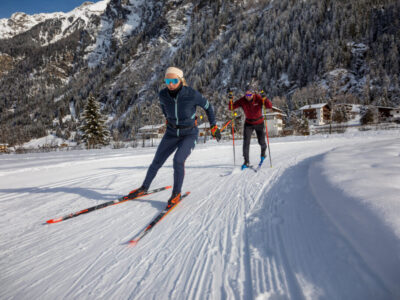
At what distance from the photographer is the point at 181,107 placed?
3.15 meters

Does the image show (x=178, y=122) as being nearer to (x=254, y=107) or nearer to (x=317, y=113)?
(x=254, y=107)

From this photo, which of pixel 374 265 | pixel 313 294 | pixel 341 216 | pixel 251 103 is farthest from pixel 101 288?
pixel 251 103

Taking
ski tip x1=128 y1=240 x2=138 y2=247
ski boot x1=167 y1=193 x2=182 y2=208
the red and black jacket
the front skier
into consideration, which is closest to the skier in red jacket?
the red and black jacket

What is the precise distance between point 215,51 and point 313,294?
127488mm

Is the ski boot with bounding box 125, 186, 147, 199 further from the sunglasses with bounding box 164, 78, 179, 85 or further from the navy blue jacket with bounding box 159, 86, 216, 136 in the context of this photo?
the sunglasses with bounding box 164, 78, 179, 85

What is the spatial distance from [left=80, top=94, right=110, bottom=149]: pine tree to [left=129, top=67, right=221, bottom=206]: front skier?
3276 cm

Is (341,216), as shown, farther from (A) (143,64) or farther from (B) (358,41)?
(A) (143,64)

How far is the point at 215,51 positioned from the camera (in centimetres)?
11538

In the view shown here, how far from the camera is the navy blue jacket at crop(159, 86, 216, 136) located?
311 centimetres

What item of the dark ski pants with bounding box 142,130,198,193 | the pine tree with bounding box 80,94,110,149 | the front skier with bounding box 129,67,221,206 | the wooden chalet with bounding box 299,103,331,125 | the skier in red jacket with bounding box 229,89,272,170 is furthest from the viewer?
the wooden chalet with bounding box 299,103,331,125

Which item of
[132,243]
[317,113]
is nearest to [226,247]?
[132,243]

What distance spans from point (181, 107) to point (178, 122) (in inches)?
9.7

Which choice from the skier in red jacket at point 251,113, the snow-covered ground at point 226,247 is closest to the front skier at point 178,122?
the snow-covered ground at point 226,247

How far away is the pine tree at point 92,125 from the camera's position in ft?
106
